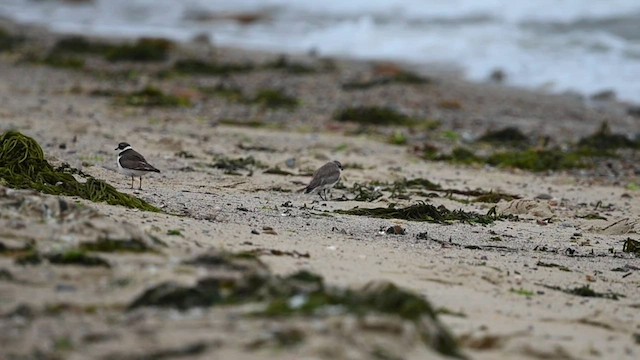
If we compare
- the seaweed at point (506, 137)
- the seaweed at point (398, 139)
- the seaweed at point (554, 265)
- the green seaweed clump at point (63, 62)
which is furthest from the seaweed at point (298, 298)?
the green seaweed clump at point (63, 62)

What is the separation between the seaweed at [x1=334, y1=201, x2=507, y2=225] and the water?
1125cm

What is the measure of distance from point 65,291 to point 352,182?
573 centimetres

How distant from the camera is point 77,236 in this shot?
5461mm

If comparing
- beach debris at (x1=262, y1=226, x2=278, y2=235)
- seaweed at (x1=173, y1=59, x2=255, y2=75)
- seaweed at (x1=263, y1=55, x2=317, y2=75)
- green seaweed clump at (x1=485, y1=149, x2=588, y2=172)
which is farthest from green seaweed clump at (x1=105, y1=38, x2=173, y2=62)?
beach debris at (x1=262, y1=226, x2=278, y2=235)

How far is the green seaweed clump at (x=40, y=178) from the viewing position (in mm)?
7273

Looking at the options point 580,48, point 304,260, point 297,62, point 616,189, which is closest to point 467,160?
point 616,189

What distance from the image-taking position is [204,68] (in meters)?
18.8

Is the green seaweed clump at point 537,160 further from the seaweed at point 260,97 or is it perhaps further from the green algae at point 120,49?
the green algae at point 120,49

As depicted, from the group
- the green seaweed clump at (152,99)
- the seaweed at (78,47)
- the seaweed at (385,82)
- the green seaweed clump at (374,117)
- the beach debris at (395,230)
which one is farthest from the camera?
the seaweed at (78,47)

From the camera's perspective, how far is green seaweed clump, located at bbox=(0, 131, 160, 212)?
7.27 m

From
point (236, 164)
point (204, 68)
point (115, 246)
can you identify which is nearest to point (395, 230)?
point (115, 246)

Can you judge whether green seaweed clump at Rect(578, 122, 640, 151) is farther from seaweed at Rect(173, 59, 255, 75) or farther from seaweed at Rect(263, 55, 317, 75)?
seaweed at Rect(173, 59, 255, 75)

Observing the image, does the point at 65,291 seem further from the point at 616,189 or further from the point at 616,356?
the point at 616,189

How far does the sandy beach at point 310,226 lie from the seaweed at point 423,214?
12 cm
